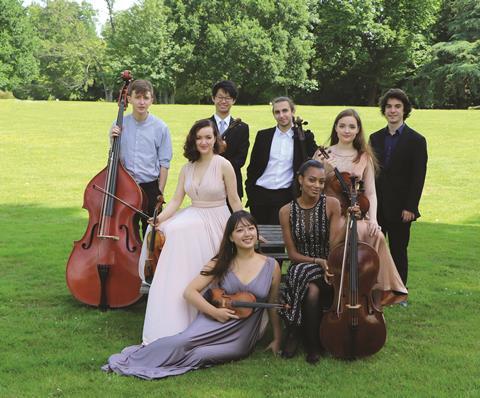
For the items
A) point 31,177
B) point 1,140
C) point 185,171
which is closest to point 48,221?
point 31,177

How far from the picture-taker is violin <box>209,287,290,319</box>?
175 inches

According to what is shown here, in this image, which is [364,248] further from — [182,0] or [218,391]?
[182,0]

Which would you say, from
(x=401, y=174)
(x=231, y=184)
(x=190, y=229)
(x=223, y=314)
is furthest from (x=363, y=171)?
(x=223, y=314)

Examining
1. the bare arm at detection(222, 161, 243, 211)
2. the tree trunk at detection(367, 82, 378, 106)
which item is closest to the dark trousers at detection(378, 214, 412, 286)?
the bare arm at detection(222, 161, 243, 211)

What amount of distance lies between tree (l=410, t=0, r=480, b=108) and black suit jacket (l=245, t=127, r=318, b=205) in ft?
102

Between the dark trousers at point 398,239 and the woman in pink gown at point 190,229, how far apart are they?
1.59 m

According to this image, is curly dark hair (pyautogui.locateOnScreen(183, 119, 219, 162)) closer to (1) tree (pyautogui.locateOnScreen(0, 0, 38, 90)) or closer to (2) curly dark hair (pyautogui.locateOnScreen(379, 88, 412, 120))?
(2) curly dark hair (pyautogui.locateOnScreen(379, 88, 412, 120))

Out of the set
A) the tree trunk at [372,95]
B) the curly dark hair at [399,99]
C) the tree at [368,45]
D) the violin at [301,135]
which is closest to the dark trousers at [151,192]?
the violin at [301,135]

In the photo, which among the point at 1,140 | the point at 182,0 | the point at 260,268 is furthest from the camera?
the point at 182,0

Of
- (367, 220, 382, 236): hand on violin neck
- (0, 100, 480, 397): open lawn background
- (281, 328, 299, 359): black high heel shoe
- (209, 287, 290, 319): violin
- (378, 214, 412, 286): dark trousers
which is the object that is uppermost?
(367, 220, 382, 236): hand on violin neck

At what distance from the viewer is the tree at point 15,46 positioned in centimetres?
4762

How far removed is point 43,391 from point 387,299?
8.75 feet

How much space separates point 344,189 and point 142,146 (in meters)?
1.99

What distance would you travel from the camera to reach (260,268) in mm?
4664
